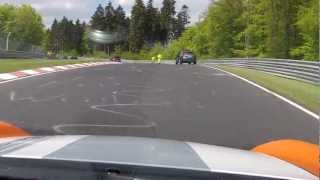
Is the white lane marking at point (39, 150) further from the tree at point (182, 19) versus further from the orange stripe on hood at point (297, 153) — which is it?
the tree at point (182, 19)

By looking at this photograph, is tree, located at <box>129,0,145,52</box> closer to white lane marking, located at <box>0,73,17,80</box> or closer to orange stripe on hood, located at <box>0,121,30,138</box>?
white lane marking, located at <box>0,73,17,80</box>

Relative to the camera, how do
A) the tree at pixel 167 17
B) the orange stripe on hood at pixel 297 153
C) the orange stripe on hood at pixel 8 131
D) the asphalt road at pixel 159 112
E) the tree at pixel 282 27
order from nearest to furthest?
1. the orange stripe on hood at pixel 297 153
2. the orange stripe on hood at pixel 8 131
3. the asphalt road at pixel 159 112
4. the tree at pixel 282 27
5. the tree at pixel 167 17

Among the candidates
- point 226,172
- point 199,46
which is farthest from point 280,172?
point 199,46

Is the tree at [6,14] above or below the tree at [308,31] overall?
above

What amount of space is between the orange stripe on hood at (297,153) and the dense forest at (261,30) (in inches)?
2579

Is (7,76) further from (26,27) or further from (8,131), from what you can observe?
(26,27)

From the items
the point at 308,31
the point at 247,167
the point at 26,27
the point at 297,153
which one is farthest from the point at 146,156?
the point at 26,27

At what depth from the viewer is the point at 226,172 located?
111 inches

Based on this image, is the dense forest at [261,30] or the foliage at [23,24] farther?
the foliage at [23,24]

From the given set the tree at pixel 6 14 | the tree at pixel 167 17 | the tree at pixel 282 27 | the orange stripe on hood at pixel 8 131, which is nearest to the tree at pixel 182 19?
the tree at pixel 167 17

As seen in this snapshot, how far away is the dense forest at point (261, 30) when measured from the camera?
7688 cm

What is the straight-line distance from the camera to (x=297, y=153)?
4.18m

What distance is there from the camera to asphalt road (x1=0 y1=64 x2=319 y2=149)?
12664 mm

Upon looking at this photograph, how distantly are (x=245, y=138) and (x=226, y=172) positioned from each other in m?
9.35
